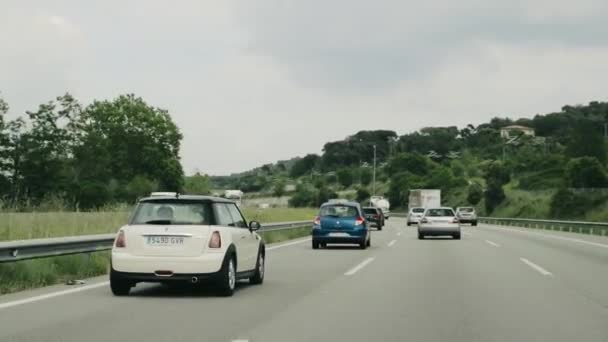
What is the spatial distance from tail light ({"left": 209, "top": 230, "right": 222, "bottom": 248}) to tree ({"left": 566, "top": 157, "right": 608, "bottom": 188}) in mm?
83993

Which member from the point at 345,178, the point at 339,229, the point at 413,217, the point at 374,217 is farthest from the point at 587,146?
the point at 339,229

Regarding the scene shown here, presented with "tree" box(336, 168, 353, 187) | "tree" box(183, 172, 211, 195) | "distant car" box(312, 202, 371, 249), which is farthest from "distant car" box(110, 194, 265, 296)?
"tree" box(336, 168, 353, 187)

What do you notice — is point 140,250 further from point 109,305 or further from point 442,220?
point 442,220

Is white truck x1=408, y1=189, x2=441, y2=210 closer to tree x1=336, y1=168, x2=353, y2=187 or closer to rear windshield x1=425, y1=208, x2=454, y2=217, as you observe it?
rear windshield x1=425, y1=208, x2=454, y2=217

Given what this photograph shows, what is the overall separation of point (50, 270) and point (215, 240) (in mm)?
4035

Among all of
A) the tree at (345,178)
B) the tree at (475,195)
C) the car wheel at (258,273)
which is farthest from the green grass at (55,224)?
the tree at (345,178)

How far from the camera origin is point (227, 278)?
12.2m

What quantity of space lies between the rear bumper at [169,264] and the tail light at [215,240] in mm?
183

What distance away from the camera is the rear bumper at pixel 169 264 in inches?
472

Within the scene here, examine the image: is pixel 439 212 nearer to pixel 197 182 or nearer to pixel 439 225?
pixel 439 225

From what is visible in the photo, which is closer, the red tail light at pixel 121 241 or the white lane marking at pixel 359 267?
the red tail light at pixel 121 241

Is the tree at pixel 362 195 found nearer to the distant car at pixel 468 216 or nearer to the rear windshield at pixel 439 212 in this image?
the distant car at pixel 468 216

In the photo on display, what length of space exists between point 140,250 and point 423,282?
17.3 ft

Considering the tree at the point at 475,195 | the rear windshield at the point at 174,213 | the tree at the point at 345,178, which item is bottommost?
the rear windshield at the point at 174,213
